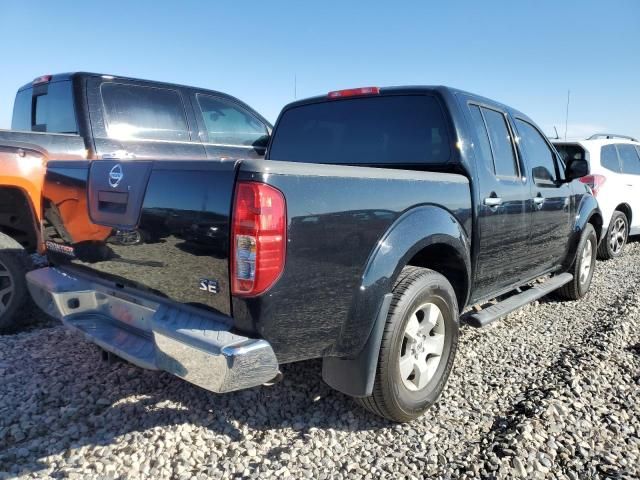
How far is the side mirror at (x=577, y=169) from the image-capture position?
4348 millimetres

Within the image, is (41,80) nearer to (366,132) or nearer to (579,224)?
(366,132)

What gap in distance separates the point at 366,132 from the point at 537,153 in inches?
68.1

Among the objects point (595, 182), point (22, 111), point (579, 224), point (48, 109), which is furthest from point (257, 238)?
point (595, 182)

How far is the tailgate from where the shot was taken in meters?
1.95

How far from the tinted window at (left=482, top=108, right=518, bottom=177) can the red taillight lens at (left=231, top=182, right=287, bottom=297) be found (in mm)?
2178

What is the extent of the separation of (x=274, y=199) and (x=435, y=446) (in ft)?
5.08

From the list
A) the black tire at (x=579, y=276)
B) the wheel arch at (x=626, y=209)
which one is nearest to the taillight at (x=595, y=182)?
the wheel arch at (x=626, y=209)

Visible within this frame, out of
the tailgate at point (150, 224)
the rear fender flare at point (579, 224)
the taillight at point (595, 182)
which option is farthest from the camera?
the taillight at point (595, 182)

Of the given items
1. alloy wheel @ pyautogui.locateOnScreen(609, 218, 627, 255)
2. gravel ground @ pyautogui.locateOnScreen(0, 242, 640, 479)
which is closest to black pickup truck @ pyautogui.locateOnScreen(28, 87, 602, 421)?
gravel ground @ pyautogui.locateOnScreen(0, 242, 640, 479)

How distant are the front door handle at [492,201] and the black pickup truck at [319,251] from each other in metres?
0.01

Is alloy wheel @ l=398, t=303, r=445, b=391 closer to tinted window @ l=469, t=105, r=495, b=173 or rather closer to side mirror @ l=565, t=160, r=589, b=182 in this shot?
tinted window @ l=469, t=105, r=495, b=173

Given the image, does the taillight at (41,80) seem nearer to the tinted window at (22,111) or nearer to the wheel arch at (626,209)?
the tinted window at (22,111)

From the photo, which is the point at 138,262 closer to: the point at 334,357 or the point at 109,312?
the point at 109,312

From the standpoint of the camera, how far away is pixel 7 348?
3.43 meters
